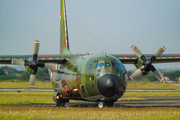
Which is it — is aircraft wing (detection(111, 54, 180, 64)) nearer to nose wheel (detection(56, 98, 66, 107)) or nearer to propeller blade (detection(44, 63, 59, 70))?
propeller blade (detection(44, 63, 59, 70))

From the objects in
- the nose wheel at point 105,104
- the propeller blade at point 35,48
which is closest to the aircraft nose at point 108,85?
the nose wheel at point 105,104

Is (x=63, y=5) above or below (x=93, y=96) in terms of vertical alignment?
above

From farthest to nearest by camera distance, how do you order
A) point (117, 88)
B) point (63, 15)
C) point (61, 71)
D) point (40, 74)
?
point (40, 74) < point (63, 15) < point (61, 71) < point (117, 88)

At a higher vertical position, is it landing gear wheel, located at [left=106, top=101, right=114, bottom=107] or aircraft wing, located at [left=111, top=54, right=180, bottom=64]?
aircraft wing, located at [left=111, top=54, right=180, bottom=64]

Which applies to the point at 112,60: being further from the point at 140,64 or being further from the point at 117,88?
the point at 140,64

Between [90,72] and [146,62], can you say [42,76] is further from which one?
[90,72]

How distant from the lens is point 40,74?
146 ft

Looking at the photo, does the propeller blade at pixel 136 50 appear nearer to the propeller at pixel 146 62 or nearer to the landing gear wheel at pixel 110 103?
the propeller at pixel 146 62

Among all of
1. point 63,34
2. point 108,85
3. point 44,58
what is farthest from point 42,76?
point 108,85

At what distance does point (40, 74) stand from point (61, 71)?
2250 centimetres

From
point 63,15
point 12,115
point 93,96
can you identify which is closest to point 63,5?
point 63,15

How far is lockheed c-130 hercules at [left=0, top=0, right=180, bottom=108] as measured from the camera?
55.3 ft

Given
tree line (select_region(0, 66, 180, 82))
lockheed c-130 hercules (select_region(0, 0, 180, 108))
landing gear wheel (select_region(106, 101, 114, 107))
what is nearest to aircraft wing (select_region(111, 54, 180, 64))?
lockheed c-130 hercules (select_region(0, 0, 180, 108))

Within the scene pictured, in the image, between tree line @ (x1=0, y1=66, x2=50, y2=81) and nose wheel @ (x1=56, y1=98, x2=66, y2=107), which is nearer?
nose wheel @ (x1=56, y1=98, x2=66, y2=107)
